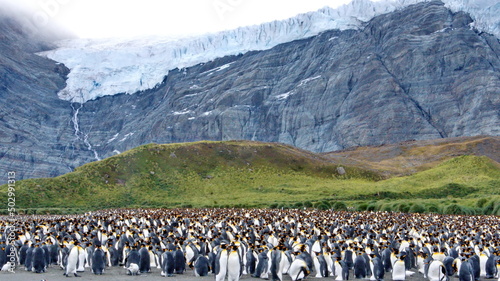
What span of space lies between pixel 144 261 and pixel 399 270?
8642 millimetres

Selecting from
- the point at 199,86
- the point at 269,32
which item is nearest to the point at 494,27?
the point at 269,32

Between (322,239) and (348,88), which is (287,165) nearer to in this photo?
(322,239)

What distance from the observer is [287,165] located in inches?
2950

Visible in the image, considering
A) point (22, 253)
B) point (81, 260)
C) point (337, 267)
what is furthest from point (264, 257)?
point (22, 253)

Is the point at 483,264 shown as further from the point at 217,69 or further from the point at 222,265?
the point at 217,69

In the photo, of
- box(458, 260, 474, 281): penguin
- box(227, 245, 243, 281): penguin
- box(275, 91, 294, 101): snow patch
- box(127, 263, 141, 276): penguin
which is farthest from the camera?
box(275, 91, 294, 101): snow patch

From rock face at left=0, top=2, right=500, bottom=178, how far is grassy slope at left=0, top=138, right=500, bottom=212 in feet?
188

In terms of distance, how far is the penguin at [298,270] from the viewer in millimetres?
15398

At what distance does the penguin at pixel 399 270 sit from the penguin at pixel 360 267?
95 centimetres

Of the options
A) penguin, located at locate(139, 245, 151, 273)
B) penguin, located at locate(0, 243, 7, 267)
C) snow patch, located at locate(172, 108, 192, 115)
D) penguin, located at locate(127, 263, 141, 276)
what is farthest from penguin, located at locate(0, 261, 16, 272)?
snow patch, located at locate(172, 108, 192, 115)

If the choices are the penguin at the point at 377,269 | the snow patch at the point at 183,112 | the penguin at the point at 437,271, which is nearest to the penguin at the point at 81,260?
the penguin at the point at 377,269

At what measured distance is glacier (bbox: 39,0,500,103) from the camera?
508ft

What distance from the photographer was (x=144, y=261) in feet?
56.5

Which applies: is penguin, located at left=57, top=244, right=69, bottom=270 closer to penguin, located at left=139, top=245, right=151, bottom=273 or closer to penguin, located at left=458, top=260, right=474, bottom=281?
penguin, located at left=139, top=245, right=151, bottom=273
